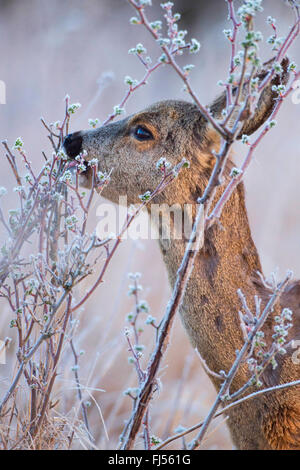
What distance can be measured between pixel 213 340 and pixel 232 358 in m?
0.12

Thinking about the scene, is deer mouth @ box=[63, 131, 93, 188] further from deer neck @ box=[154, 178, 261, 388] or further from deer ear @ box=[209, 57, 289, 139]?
deer ear @ box=[209, 57, 289, 139]

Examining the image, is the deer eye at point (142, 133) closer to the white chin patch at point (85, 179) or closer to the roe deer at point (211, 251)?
the roe deer at point (211, 251)

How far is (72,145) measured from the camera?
3.32 m

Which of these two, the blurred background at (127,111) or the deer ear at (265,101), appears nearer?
the deer ear at (265,101)

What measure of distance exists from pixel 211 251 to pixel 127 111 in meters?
5.54

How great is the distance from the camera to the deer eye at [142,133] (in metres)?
3.28

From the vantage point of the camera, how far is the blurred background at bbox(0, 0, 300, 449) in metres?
5.38

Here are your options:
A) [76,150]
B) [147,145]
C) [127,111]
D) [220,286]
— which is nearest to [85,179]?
[76,150]

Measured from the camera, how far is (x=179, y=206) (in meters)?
3.14

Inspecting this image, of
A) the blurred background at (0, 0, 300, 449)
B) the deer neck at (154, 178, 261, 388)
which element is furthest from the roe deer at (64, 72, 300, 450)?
the blurred background at (0, 0, 300, 449)

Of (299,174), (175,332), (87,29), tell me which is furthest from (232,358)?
(87,29)

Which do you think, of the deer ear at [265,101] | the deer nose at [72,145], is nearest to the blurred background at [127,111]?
the deer nose at [72,145]

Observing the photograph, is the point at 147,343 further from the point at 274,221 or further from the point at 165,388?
the point at 274,221

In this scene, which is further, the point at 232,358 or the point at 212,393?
the point at 212,393
